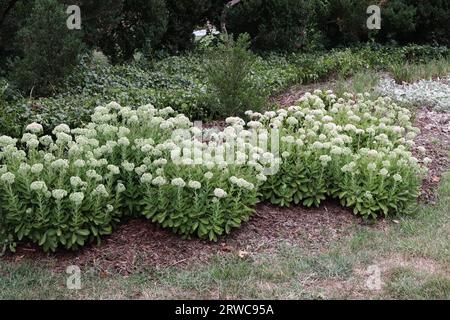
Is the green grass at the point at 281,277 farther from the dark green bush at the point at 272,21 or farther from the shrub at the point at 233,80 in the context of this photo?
the dark green bush at the point at 272,21

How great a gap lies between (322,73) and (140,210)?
6143 mm

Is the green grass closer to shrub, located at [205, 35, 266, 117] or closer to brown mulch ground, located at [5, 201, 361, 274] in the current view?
brown mulch ground, located at [5, 201, 361, 274]

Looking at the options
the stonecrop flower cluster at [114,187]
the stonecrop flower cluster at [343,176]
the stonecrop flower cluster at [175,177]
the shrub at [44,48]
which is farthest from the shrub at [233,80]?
the stonecrop flower cluster at [114,187]

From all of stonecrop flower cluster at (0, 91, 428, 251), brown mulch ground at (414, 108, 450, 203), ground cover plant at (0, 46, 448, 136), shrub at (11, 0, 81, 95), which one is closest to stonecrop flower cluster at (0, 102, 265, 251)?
stonecrop flower cluster at (0, 91, 428, 251)

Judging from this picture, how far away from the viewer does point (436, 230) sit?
16.7ft

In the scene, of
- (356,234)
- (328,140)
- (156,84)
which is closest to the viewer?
(356,234)

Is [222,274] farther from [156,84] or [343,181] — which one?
[156,84]

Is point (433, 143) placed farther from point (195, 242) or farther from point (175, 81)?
point (175, 81)

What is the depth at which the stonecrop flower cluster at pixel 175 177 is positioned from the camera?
4449 mm

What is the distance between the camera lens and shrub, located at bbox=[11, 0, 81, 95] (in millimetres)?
7633

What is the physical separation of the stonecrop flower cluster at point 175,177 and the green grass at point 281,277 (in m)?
0.33

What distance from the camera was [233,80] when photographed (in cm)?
715

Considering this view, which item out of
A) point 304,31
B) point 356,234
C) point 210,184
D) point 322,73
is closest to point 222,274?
point 210,184
